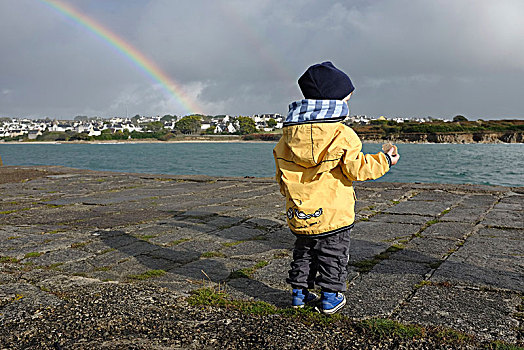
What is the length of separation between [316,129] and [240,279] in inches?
51.3

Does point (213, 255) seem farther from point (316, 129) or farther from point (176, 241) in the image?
point (316, 129)

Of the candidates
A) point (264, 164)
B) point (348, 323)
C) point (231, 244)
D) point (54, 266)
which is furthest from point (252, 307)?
point (264, 164)

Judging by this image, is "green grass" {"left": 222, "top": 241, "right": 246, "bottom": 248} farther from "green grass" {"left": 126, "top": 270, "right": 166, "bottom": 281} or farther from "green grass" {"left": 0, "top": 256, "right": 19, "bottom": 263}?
"green grass" {"left": 0, "top": 256, "right": 19, "bottom": 263}

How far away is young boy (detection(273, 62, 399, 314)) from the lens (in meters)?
2.55

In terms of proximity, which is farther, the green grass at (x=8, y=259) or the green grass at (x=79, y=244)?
the green grass at (x=79, y=244)

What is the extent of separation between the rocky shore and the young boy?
253mm

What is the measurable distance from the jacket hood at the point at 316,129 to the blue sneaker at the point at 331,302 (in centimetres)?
77

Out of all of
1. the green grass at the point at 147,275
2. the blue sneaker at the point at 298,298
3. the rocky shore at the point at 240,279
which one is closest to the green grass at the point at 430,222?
the rocky shore at the point at 240,279

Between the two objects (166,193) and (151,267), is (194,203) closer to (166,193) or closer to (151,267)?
(166,193)

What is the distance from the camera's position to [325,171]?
2596 millimetres

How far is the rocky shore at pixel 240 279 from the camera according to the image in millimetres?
2203

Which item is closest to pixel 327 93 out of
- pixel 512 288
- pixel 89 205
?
pixel 512 288

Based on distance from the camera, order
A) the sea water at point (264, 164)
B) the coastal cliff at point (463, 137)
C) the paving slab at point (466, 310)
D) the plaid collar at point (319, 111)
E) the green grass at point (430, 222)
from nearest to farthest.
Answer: the paving slab at point (466, 310), the plaid collar at point (319, 111), the green grass at point (430, 222), the sea water at point (264, 164), the coastal cliff at point (463, 137)

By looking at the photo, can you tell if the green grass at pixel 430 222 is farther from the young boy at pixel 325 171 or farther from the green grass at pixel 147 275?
the green grass at pixel 147 275
